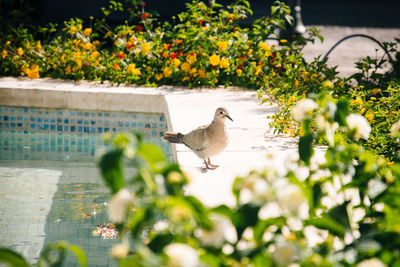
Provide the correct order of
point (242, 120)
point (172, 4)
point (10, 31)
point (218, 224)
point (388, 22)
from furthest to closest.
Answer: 1. point (388, 22)
2. point (172, 4)
3. point (10, 31)
4. point (242, 120)
5. point (218, 224)

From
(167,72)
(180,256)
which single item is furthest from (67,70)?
(180,256)

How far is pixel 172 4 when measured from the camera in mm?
7613

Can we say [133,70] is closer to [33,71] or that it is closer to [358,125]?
[33,71]

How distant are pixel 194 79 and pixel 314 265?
176 inches

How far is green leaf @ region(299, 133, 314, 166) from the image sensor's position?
1.33m

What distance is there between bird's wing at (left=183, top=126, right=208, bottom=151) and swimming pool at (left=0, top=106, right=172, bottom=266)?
2.41 ft

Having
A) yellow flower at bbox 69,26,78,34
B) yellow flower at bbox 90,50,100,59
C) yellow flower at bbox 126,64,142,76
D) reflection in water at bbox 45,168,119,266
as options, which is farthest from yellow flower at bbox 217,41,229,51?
reflection in water at bbox 45,168,119,266

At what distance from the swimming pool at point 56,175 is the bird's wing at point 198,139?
734 millimetres

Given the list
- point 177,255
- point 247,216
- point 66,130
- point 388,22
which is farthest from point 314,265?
point 388,22

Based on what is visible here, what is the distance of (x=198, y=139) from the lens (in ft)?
10.1

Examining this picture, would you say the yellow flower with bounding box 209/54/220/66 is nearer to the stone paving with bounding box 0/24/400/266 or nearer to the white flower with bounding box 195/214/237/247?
the stone paving with bounding box 0/24/400/266

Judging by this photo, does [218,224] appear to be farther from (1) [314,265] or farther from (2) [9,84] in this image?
(2) [9,84]

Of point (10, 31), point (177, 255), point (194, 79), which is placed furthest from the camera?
point (10, 31)

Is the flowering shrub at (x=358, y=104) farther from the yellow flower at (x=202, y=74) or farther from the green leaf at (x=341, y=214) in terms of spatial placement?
the green leaf at (x=341, y=214)
